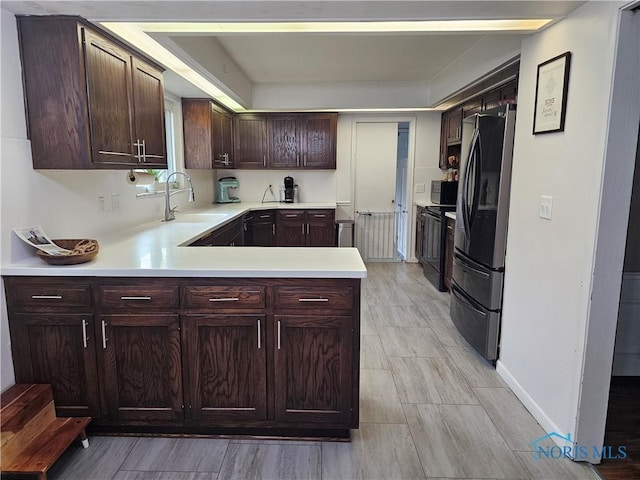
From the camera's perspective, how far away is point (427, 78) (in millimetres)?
5152

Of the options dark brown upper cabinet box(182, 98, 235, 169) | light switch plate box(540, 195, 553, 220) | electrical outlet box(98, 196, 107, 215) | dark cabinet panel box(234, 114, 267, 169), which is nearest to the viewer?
light switch plate box(540, 195, 553, 220)

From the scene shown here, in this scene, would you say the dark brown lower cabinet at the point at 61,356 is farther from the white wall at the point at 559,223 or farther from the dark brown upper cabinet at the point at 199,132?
the dark brown upper cabinet at the point at 199,132

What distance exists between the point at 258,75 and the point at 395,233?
9.67 ft

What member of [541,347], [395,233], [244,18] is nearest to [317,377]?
[541,347]

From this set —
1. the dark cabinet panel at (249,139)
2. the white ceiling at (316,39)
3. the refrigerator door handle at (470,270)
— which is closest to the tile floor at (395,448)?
the refrigerator door handle at (470,270)

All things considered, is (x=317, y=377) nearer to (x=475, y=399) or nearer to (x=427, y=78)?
(x=475, y=399)

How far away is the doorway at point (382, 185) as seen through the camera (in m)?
→ 5.82

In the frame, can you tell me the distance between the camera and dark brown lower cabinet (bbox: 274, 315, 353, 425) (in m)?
1.96

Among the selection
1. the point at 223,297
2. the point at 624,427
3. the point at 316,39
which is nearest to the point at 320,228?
the point at 316,39

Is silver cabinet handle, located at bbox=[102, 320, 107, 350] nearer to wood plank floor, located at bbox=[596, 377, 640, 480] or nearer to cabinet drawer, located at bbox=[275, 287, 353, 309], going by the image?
cabinet drawer, located at bbox=[275, 287, 353, 309]

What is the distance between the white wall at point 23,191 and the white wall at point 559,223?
273 cm

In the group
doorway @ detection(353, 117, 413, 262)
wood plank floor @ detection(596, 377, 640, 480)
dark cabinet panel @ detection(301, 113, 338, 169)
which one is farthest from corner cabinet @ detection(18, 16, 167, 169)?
doorway @ detection(353, 117, 413, 262)

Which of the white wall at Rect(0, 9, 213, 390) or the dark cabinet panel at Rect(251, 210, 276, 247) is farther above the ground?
the white wall at Rect(0, 9, 213, 390)

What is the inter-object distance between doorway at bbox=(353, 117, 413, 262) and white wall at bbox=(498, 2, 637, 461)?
11.0 ft
